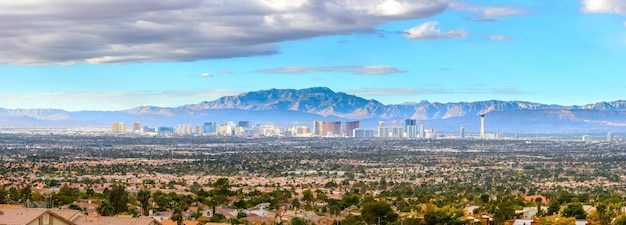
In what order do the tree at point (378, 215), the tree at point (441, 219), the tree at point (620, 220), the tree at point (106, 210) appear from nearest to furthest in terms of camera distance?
the tree at point (620, 220) → the tree at point (441, 219) → the tree at point (378, 215) → the tree at point (106, 210)

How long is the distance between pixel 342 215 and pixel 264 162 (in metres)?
106

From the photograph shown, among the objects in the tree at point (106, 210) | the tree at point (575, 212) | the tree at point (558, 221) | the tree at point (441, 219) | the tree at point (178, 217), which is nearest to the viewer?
the tree at point (558, 221)

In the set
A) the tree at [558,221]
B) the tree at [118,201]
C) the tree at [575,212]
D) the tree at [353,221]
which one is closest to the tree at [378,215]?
the tree at [353,221]

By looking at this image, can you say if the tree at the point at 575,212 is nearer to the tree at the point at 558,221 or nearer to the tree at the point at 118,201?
the tree at the point at 558,221

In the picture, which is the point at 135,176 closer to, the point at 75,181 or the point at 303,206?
the point at 75,181

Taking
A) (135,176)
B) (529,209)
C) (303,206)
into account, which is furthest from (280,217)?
(135,176)

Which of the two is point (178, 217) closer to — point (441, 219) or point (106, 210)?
point (106, 210)

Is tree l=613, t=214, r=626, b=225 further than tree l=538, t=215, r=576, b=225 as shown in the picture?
Yes

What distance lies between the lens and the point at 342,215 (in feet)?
241

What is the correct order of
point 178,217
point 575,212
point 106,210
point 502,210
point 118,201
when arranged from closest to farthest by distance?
point 178,217, point 106,210, point 502,210, point 575,212, point 118,201

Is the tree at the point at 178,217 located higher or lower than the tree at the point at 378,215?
lower

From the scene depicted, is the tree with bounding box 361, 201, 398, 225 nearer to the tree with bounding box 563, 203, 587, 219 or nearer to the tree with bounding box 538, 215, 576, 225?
the tree with bounding box 538, 215, 576, 225

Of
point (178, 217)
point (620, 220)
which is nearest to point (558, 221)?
point (620, 220)

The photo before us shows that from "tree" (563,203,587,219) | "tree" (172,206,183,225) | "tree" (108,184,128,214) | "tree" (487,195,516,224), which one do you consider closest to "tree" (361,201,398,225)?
"tree" (487,195,516,224)
